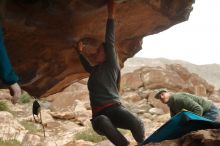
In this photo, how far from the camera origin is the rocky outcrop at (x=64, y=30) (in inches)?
284

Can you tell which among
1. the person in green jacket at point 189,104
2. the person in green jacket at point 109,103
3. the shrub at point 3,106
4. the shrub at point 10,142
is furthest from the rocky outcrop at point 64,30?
A: the shrub at point 3,106

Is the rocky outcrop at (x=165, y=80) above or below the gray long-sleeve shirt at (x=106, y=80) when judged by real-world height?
below

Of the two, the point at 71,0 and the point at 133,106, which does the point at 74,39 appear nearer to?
the point at 71,0

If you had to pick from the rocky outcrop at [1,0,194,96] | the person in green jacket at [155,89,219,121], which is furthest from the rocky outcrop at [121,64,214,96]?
the person in green jacket at [155,89,219,121]

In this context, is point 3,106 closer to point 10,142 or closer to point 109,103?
point 10,142

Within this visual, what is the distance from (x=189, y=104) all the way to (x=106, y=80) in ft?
6.59

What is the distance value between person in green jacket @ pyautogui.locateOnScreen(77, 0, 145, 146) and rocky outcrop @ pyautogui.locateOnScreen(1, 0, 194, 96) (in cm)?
144

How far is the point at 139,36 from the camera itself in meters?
9.54

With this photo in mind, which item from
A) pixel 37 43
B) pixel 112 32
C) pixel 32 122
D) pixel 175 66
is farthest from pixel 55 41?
pixel 175 66

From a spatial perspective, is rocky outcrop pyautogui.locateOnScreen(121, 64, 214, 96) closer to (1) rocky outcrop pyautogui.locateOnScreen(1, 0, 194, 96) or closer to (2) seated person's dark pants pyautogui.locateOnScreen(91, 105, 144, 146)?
(1) rocky outcrop pyautogui.locateOnScreen(1, 0, 194, 96)

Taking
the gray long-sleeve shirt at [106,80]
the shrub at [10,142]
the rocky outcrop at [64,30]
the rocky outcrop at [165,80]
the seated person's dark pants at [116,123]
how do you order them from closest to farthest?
the seated person's dark pants at [116,123] < the gray long-sleeve shirt at [106,80] < the rocky outcrop at [64,30] < the shrub at [10,142] < the rocky outcrop at [165,80]

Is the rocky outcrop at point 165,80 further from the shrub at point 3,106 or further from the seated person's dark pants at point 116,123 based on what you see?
the seated person's dark pants at point 116,123

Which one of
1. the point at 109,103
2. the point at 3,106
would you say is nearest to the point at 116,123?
the point at 109,103

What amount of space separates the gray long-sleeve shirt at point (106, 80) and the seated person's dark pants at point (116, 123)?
0.51ft
